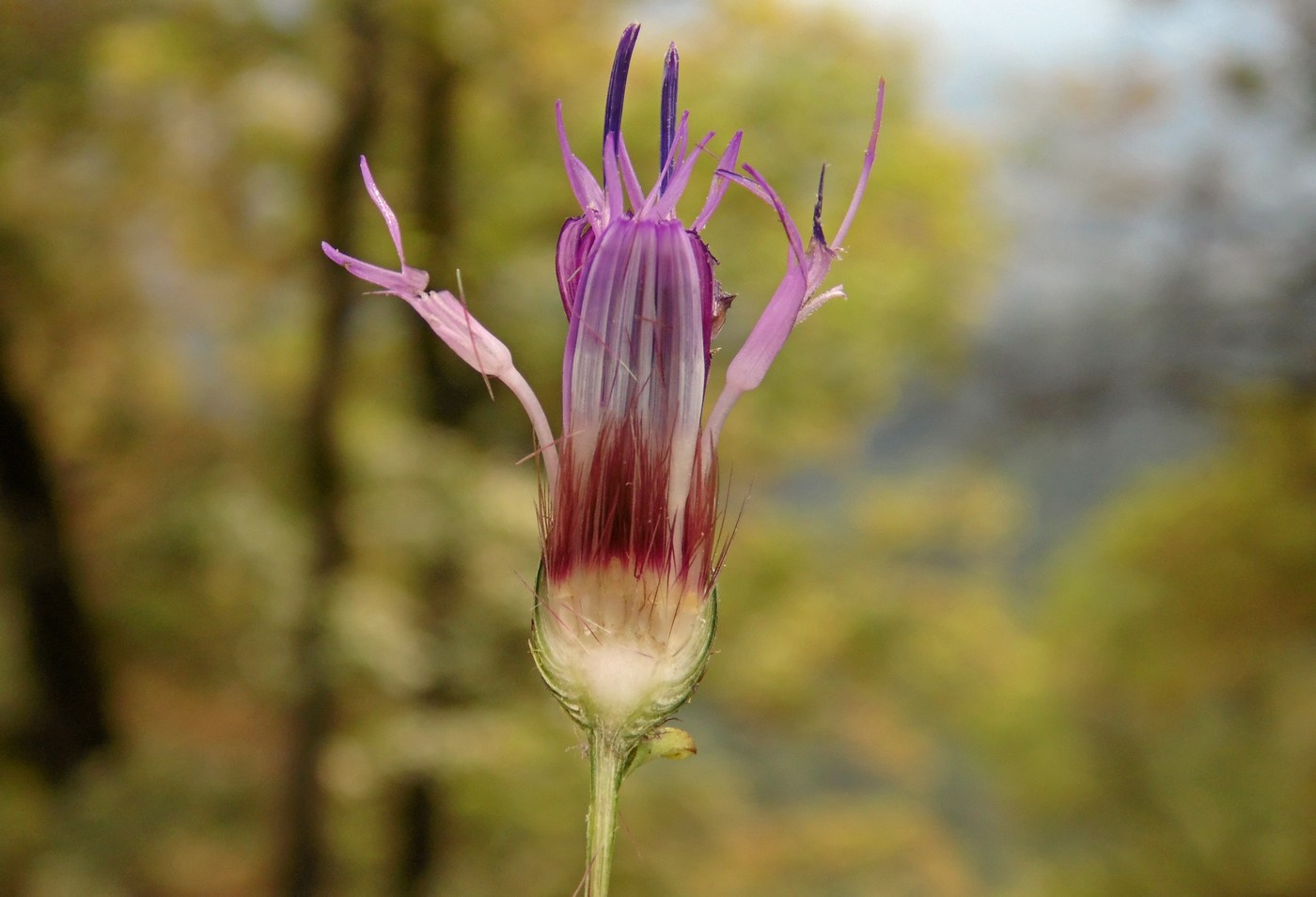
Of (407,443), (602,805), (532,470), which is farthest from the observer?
(532,470)

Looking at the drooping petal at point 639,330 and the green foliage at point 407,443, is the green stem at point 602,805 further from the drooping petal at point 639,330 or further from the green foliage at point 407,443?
the green foliage at point 407,443

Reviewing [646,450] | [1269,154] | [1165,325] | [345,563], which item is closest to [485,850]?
[345,563]

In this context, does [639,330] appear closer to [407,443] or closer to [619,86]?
[619,86]

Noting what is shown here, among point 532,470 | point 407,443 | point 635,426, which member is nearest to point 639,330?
point 635,426

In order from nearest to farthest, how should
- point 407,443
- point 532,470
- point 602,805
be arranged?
point 602,805 < point 407,443 < point 532,470

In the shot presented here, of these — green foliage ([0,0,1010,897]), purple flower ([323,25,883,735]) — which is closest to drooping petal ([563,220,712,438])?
purple flower ([323,25,883,735])

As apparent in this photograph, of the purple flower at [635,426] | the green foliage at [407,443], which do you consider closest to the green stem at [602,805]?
the purple flower at [635,426]

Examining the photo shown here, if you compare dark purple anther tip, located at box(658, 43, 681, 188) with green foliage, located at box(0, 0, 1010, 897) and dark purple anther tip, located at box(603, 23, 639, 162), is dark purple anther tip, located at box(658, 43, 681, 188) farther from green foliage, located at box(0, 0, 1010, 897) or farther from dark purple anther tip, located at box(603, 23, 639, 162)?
green foliage, located at box(0, 0, 1010, 897)

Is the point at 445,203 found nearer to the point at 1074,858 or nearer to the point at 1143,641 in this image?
the point at 1143,641

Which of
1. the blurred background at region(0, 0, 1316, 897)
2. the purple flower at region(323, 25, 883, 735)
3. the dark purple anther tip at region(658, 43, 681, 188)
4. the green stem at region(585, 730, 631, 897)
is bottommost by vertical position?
the green stem at region(585, 730, 631, 897)
